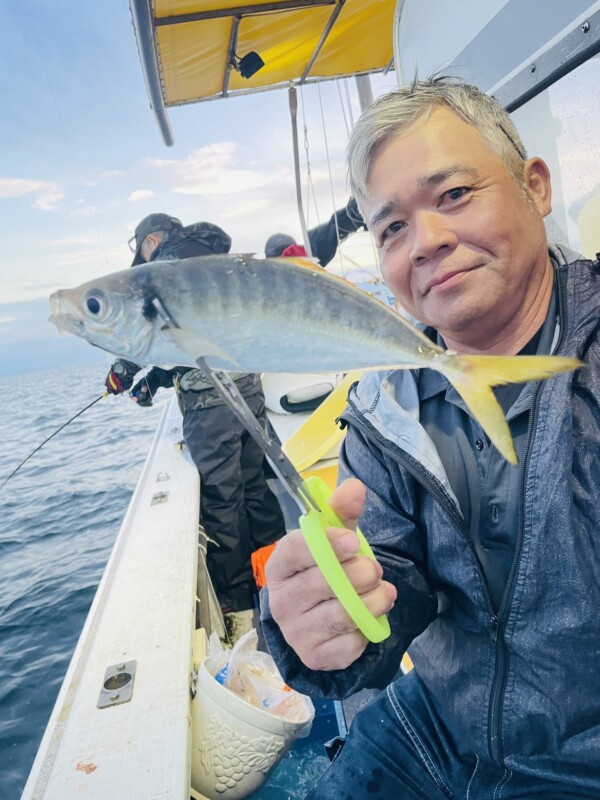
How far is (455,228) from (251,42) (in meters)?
4.29

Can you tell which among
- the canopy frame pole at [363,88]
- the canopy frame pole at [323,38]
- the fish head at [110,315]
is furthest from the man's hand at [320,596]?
the canopy frame pole at [363,88]

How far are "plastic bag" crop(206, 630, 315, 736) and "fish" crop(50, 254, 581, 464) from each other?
6.77ft

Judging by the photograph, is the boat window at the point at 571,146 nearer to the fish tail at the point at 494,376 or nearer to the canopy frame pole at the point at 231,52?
the fish tail at the point at 494,376

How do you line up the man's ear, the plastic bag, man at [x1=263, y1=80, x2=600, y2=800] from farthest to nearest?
the plastic bag < the man's ear < man at [x1=263, y1=80, x2=600, y2=800]

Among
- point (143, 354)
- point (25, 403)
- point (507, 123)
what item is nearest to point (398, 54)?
point (507, 123)

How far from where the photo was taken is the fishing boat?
5.53 feet

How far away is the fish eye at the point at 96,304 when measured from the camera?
2.02 feet

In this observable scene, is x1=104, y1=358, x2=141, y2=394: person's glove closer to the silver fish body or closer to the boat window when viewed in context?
the silver fish body

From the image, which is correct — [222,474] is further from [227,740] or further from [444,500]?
[444,500]

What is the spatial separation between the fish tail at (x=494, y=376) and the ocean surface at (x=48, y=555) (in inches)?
49.4

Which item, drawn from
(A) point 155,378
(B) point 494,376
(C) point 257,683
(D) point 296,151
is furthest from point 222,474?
(D) point 296,151

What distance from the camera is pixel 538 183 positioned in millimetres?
1634

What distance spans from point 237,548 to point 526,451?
3126 mm

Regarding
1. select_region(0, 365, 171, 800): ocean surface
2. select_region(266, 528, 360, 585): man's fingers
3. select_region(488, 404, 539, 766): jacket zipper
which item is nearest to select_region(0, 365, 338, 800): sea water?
select_region(0, 365, 171, 800): ocean surface
